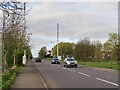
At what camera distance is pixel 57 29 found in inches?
2918

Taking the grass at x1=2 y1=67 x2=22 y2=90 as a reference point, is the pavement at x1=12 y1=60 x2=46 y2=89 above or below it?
below

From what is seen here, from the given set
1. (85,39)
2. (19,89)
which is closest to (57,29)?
(85,39)

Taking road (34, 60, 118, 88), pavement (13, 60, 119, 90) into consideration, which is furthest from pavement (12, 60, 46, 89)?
road (34, 60, 118, 88)

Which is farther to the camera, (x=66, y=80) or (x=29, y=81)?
(x=66, y=80)

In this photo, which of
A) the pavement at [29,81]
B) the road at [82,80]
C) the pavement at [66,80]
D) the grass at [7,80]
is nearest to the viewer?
the grass at [7,80]

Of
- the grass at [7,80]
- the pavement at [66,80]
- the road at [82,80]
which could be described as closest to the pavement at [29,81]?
the pavement at [66,80]

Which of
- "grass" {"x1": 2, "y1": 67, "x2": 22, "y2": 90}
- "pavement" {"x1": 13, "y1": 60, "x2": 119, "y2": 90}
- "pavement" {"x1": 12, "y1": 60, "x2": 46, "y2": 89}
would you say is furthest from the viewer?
"pavement" {"x1": 13, "y1": 60, "x2": 119, "y2": 90}

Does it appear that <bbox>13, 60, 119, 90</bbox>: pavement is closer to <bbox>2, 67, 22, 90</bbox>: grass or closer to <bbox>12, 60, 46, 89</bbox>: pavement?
<bbox>12, 60, 46, 89</bbox>: pavement

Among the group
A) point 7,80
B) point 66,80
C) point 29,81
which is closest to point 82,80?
point 66,80

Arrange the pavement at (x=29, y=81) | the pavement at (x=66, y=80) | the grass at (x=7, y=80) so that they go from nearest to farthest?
the grass at (x=7, y=80), the pavement at (x=29, y=81), the pavement at (x=66, y=80)

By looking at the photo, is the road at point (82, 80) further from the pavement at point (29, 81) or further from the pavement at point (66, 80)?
the pavement at point (29, 81)

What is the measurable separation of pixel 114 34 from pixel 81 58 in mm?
11052

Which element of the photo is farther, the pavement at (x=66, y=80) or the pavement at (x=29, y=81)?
the pavement at (x=66, y=80)

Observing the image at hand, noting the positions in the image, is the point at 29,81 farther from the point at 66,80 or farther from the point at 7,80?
the point at 66,80
